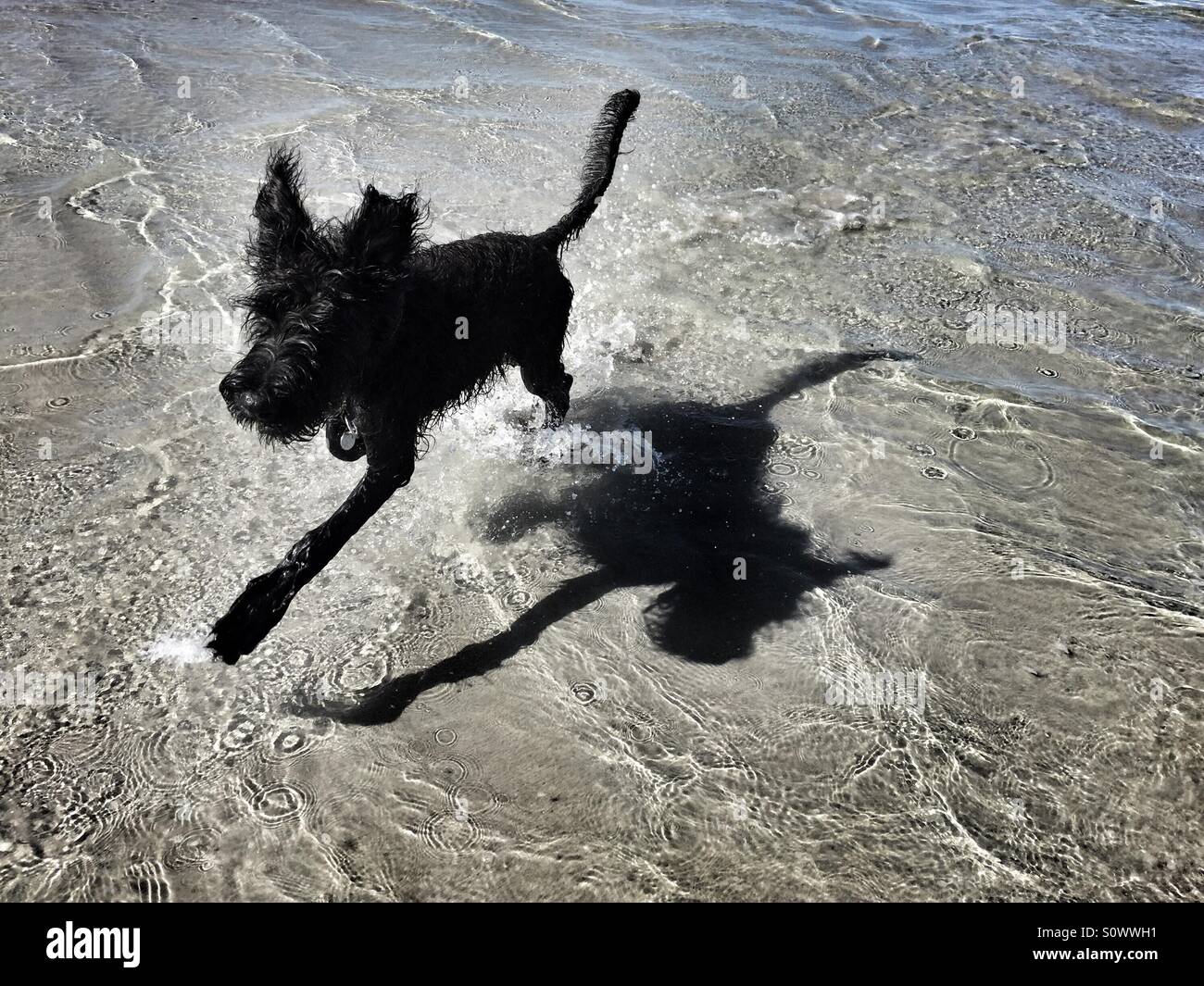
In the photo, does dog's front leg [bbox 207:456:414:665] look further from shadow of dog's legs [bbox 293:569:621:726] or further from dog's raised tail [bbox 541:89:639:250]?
dog's raised tail [bbox 541:89:639:250]

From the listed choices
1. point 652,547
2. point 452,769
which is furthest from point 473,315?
point 452,769

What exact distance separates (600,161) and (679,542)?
267cm

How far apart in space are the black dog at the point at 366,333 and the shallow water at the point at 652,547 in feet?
2.30

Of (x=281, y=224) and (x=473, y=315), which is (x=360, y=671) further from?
(x=281, y=224)

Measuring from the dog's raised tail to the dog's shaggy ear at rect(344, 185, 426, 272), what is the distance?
1.84 m

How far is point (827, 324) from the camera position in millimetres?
8078

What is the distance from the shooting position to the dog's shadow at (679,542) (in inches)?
194

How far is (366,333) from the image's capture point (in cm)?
423

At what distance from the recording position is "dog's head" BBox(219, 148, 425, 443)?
153 inches

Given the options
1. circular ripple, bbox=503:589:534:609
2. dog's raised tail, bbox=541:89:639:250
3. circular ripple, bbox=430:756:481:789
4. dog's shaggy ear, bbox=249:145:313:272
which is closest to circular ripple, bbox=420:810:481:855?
circular ripple, bbox=430:756:481:789

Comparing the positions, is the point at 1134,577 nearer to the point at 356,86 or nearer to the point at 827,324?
the point at 827,324

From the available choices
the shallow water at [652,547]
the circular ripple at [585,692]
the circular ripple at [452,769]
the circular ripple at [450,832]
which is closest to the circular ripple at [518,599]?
the shallow water at [652,547]
